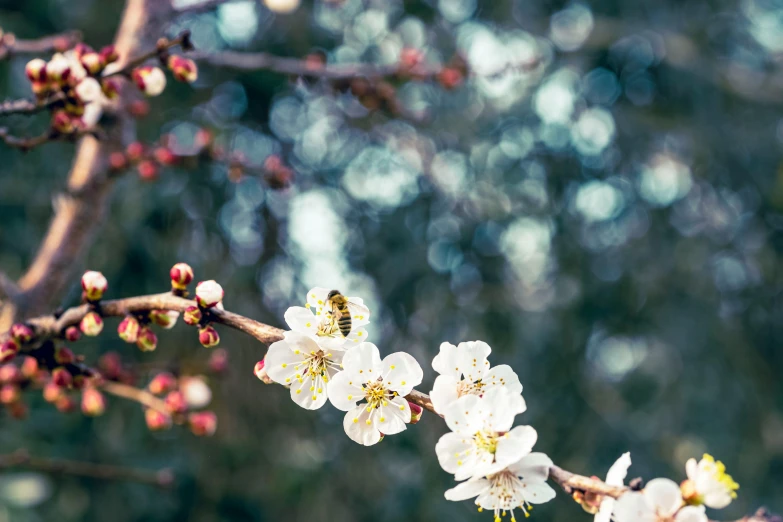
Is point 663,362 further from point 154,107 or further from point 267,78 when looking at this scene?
point 154,107

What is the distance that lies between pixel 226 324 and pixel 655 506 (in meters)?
0.52

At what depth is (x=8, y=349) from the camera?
0.95 metres

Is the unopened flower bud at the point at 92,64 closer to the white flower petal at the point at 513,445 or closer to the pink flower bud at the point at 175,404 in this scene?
the pink flower bud at the point at 175,404

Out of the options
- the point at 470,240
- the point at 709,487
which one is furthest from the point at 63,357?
the point at 470,240

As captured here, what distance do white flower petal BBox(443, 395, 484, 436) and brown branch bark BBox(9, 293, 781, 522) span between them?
32 millimetres

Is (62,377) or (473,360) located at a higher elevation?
(473,360)

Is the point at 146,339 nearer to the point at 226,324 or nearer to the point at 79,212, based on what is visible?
the point at 226,324

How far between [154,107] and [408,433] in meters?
1.97

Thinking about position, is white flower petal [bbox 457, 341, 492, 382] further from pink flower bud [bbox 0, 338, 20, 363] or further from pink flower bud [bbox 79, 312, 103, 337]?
pink flower bud [bbox 0, 338, 20, 363]

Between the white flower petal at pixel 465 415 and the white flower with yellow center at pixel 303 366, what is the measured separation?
17 cm

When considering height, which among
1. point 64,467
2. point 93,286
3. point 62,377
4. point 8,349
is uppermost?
point 93,286

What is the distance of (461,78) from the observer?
2066 millimetres

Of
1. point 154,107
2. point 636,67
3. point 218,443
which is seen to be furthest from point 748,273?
point 154,107

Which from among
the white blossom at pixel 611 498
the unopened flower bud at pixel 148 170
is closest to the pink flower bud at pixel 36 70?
the unopened flower bud at pixel 148 170
